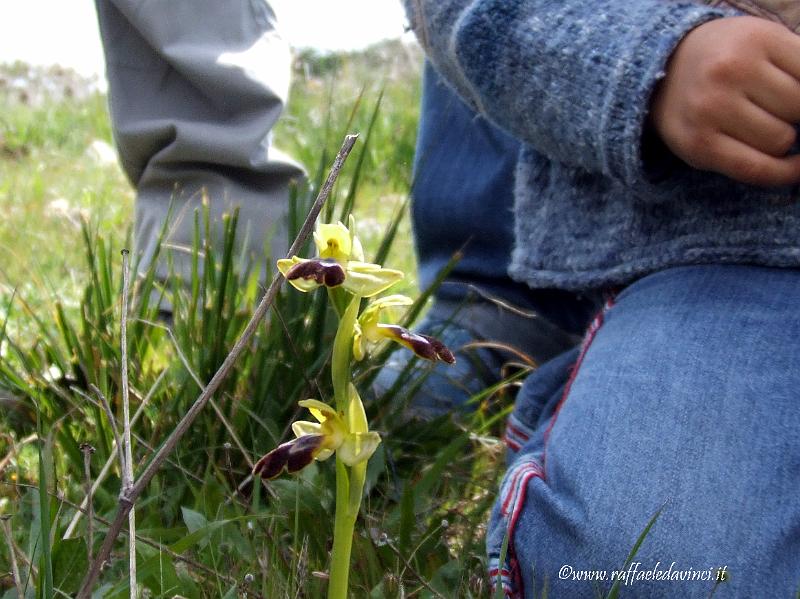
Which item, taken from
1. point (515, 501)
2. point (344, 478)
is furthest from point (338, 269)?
point (515, 501)

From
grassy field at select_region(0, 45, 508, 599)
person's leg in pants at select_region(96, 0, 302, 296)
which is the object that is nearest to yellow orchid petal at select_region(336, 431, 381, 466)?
grassy field at select_region(0, 45, 508, 599)

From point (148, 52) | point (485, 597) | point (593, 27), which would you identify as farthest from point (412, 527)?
point (148, 52)

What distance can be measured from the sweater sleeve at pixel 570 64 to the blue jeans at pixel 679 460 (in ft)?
0.52

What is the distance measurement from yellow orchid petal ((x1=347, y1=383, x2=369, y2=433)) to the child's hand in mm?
511

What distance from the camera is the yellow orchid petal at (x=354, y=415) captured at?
1.73ft

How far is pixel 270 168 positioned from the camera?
165 cm

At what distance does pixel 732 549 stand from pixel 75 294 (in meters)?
1.16

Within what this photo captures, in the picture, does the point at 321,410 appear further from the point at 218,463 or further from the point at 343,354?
the point at 218,463

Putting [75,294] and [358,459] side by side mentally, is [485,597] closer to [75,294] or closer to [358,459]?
[358,459]

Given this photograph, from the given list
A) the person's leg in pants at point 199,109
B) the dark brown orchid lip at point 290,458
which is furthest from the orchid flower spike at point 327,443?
the person's leg in pants at point 199,109

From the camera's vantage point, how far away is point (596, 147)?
3.25 feet

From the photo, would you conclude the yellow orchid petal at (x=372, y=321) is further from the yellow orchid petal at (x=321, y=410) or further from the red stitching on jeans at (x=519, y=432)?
the red stitching on jeans at (x=519, y=432)

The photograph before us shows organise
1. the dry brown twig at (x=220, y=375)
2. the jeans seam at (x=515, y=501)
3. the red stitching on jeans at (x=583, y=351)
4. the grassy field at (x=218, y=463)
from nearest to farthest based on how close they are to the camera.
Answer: the dry brown twig at (x=220, y=375)
the grassy field at (x=218, y=463)
the jeans seam at (x=515, y=501)
the red stitching on jeans at (x=583, y=351)

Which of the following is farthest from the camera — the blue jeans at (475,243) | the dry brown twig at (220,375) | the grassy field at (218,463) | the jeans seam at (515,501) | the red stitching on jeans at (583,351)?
the blue jeans at (475,243)
